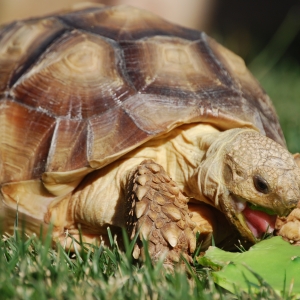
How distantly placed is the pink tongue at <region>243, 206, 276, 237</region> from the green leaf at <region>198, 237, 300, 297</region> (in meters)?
0.12

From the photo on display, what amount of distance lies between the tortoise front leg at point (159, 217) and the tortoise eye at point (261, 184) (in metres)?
0.35

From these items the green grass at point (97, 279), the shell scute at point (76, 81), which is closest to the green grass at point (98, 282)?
the green grass at point (97, 279)

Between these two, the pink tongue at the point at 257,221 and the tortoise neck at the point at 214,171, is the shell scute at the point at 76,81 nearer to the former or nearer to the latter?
the tortoise neck at the point at 214,171

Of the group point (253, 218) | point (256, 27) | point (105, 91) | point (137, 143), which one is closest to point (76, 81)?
point (105, 91)

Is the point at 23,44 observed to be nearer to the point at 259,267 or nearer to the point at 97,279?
the point at 97,279

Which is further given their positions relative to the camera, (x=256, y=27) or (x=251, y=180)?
(x=256, y=27)

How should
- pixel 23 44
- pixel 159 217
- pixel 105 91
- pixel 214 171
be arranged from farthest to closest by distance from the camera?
pixel 23 44, pixel 105 91, pixel 214 171, pixel 159 217

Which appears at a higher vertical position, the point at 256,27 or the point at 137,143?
the point at 137,143

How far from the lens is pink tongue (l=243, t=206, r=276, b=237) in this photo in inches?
105

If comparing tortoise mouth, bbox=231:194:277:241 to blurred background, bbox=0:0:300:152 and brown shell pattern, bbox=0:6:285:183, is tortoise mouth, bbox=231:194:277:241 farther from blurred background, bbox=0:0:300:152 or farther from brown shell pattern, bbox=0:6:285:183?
blurred background, bbox=0:0:300:152

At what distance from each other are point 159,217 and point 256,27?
249 inches

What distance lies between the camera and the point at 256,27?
8195 mm

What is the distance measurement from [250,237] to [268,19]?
621 centimetres

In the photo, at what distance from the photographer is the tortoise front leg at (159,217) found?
2.42 metres
